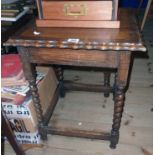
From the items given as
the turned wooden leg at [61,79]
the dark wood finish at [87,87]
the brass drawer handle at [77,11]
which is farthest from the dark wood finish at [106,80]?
the brass drawer handle at [77,11]

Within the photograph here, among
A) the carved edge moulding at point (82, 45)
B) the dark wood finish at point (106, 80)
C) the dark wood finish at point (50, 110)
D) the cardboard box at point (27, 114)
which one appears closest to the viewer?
the carved edge moulding at point (82, 45)

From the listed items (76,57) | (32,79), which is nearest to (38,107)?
(32,79)

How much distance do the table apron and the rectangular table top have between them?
0.18ft

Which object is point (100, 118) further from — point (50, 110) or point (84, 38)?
point (84, 38)

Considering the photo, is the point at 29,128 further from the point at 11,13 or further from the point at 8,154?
the point at 11,13

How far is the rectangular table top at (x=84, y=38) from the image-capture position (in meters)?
0.84

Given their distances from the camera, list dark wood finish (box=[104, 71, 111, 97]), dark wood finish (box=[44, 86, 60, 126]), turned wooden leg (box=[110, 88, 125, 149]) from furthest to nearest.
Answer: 1. dark wood finish (box=[104, 71, 111, 97])
2. dark wood finish (box=[44, 86, 60, 126])
3. turned wooden leg (box=[110, 88, 125, 149])

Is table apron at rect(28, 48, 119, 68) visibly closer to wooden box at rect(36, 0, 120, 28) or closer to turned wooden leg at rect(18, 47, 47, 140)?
turned wooden leg at rect(18, 47, 47, 140)

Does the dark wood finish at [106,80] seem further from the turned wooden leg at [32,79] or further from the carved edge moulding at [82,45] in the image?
the carved edge moulding at [82,45]

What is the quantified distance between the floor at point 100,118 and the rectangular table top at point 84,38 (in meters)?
0.71

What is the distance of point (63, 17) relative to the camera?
3.22 ft

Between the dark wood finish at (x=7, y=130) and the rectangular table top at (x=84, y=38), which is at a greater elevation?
the rectangular table top at (x=84, y=38)

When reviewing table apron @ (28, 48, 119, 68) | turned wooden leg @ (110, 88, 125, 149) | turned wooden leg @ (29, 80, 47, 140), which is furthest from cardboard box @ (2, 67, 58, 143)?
turned wooden leg @ (110, 88, 125, 149)

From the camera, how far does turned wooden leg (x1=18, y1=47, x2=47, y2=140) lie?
98 centimetres
